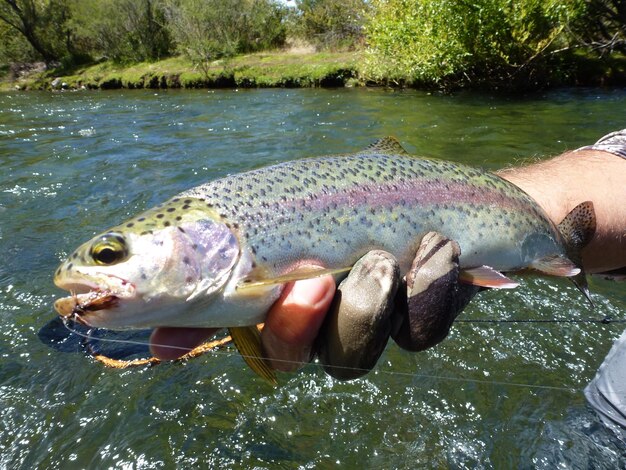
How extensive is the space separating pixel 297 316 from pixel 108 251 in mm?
709

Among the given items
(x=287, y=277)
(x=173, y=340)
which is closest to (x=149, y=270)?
(x=173, y=340)

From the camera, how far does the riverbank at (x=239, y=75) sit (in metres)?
20.3

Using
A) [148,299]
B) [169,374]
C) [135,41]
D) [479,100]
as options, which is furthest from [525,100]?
[135,41]

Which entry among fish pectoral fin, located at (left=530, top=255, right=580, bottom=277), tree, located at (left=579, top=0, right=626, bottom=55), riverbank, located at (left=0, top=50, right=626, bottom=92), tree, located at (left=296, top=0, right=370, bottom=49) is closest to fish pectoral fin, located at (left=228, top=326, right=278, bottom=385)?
fish pectoral fin, located at (left=530, top=255, right=580, bottom=277)

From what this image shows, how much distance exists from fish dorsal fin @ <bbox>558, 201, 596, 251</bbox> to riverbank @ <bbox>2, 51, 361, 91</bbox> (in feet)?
60.4

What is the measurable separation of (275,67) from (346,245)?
23564mm

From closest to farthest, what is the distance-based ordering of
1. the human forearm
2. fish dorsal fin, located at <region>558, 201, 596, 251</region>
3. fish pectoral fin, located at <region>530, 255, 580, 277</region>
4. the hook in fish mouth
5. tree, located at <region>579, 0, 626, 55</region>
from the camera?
the hook in fish mouth → fish pectoral fin, located at <region>530, 255, 580, 277</region> → fish dorsal fin, located at <region>558, 201, 596, 251</region> → the human forearm → tree, located at <region>579, 0, 626, 55</region>

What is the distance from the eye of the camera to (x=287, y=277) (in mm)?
1639

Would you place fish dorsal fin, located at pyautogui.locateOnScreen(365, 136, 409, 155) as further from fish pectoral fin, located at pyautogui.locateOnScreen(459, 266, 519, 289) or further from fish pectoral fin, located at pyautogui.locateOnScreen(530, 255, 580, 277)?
fish pectoral fin, located at pyautogui.locateOnScreen(530, 255, 580, 277)

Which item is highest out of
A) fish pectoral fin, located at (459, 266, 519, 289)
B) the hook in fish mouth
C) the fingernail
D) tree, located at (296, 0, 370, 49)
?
tree, located at (296, 0, 370, 49)

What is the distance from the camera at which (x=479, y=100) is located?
14.1 metres

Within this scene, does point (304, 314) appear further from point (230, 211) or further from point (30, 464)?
point (30, 464)

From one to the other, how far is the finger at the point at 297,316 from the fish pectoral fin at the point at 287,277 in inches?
1.4

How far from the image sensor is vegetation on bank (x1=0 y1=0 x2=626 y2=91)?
14648mm
